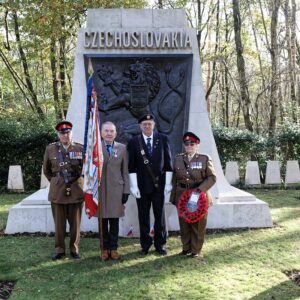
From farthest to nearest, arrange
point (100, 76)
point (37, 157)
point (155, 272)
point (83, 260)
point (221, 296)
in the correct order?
point (37, 157) → point (100, 76) → point (83, 260) → point (155, 272) → point (221, 296)

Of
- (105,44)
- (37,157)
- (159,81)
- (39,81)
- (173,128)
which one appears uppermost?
(39,81)

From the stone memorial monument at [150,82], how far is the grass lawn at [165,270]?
53 centimetres

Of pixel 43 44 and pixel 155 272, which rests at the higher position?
pixel 43 44

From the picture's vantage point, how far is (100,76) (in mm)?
6910

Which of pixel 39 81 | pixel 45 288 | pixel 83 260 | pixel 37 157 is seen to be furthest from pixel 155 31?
pixel 39 81

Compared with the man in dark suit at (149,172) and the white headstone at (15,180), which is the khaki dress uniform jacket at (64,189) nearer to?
the man in dark suit at (149,172)

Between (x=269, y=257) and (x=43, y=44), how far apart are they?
1451cm

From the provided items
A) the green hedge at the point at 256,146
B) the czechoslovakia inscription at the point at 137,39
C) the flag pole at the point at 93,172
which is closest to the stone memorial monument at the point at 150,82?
the czechoslovakia inscription at the point at 137,39

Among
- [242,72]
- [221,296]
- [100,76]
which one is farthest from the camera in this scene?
[242,72]

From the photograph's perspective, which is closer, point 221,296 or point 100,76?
point 221,296

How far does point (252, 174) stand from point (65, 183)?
7950mm

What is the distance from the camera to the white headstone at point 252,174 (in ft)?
39.7

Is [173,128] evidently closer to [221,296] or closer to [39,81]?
[221,296]

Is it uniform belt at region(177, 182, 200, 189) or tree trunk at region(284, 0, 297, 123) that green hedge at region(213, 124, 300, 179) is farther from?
uniform belt at region(177, 182, 200, 189)
